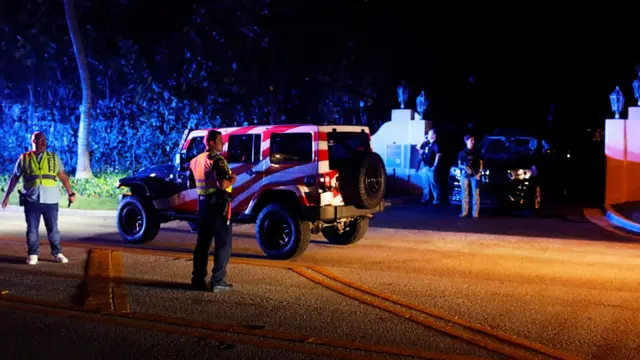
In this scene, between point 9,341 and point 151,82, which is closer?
point 9,341

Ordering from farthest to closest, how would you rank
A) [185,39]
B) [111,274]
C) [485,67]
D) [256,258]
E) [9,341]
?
[485,67], [185,39], [256,258], [111,274], [9,341]

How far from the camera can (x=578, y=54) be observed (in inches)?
1526

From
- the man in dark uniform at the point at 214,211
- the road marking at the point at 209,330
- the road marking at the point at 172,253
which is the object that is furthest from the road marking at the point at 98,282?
the man in dark uniform at the point at 214,211

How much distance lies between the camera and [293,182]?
1060 cm

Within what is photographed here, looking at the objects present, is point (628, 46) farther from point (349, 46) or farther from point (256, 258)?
point (256, 258)

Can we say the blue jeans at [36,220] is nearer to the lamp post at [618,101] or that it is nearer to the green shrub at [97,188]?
the green shrub at [97,188]

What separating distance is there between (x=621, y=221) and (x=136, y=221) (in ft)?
32.1

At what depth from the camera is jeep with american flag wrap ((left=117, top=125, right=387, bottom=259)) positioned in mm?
10445

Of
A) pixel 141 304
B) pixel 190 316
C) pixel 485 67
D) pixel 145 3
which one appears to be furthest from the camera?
pixel 485 67

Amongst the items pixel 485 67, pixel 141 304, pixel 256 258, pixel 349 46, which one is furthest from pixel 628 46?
pixel 141 304

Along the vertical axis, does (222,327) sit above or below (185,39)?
below

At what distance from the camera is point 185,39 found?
2230cm

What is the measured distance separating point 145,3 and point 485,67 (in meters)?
19.2

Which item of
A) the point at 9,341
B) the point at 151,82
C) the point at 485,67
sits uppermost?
the point at 485,67
